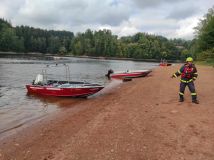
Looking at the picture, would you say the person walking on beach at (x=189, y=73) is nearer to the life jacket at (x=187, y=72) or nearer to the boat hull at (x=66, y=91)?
the life jacket at (x=187, y=72)

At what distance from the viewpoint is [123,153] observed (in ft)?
26.0

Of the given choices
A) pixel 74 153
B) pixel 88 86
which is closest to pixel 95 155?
pixel 74 153

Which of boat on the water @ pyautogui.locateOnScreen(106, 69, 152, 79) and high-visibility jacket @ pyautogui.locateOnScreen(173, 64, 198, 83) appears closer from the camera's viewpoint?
high-visibility jacket @ pyautogui.locateOnScreen(173, 64, 198, 83)

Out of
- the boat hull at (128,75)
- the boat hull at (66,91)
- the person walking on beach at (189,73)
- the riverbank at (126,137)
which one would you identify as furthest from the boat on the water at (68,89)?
the boat hull at (128,75)

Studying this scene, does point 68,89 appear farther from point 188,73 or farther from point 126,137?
point 126,137

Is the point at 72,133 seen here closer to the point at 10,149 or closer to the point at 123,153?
the point at 10,149

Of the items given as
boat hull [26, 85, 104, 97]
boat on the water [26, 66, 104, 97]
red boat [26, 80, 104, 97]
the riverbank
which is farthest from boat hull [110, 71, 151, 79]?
the riverbank

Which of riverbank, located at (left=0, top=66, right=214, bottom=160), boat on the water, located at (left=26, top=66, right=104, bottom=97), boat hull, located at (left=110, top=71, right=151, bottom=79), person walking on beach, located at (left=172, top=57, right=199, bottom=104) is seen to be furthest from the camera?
boat hull, located at (left=110, top=71, right=151, bottom=79)

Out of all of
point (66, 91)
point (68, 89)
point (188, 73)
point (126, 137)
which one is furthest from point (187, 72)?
point (66, 91)

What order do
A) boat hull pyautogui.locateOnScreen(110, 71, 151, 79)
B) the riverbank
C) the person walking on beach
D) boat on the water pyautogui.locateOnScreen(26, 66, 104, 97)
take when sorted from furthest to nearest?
boat hull pyautogui.locateOnScreen(110, 71, 151, 79)
boat on the water pyautogui.locateOnScreen(26, 66, 104, 97)
the person walking on beach
the riverbank

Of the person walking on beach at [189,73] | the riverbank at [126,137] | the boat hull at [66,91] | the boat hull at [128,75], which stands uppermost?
the person walking on beach at [189,73]

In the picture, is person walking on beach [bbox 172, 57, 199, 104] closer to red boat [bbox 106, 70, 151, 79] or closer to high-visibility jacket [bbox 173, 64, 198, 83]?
high-visibility jacket [bbox 173, 64, 198, 83]

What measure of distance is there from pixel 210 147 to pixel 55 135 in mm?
5504

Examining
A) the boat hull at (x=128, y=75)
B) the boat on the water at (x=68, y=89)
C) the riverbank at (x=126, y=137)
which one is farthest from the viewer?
the boat hull at (x=128, y=75)
